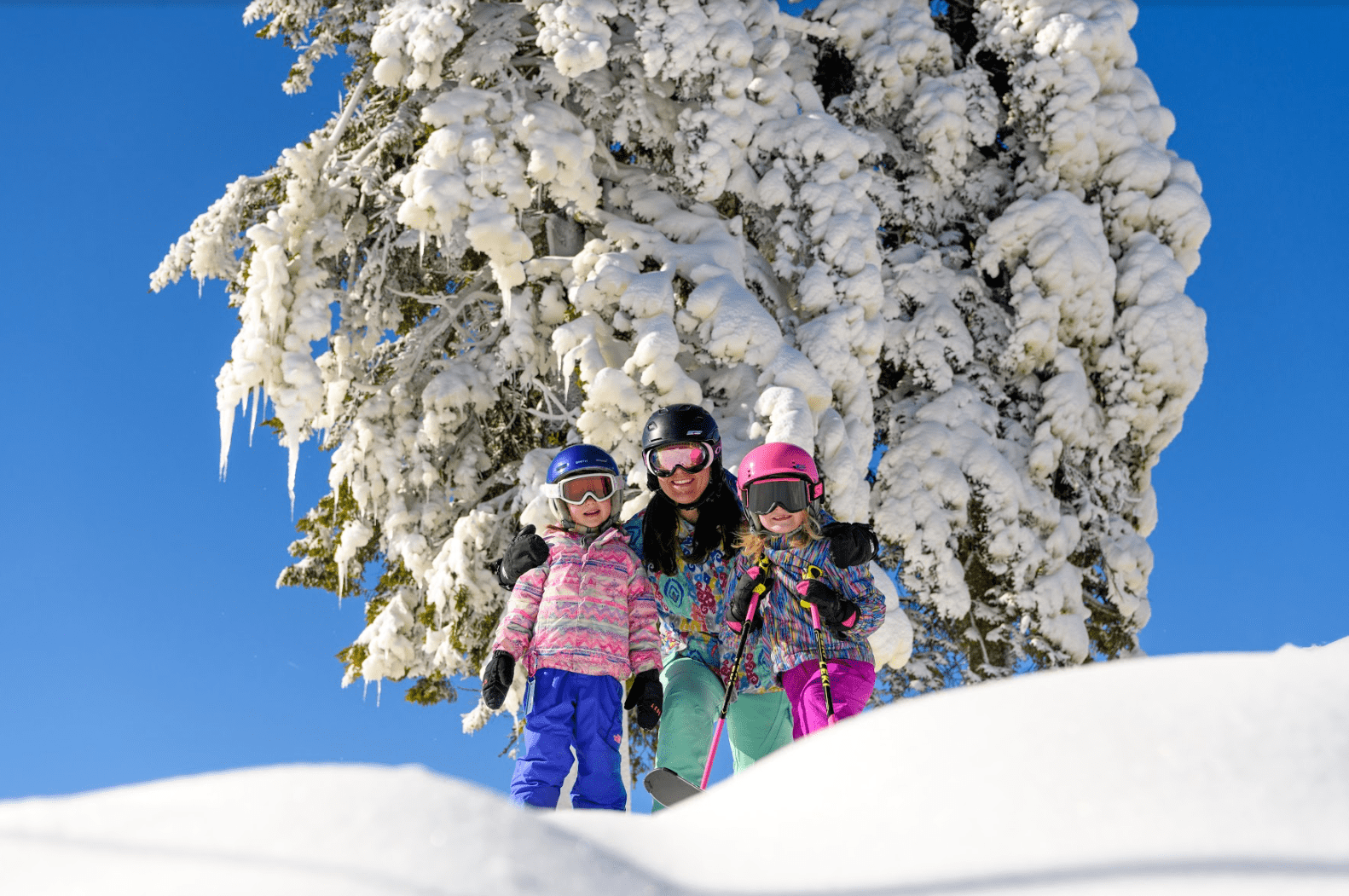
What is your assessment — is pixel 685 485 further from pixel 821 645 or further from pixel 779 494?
pixel 821 645

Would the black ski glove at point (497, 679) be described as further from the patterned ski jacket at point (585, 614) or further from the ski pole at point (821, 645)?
the ski pole at point (821, 645)

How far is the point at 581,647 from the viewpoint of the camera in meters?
4.74

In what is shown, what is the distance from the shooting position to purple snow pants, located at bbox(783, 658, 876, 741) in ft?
15.0

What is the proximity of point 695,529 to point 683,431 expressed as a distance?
1.48ft

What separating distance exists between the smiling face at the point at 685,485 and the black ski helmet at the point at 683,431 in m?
0.06

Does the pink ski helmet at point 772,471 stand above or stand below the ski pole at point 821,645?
above

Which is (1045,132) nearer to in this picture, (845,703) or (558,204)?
(558,204)

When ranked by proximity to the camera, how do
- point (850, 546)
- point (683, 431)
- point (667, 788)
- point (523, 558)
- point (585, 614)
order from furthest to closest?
point (683, 431) → point (523, 558) → point (585, 614) → point (850, 546) → point (667, 788)

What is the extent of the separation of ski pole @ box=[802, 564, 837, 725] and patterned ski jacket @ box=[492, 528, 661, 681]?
0.69 meters

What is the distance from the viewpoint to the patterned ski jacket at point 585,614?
4.75 meters

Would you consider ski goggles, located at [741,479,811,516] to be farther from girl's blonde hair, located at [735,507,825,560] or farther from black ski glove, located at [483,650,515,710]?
black ski glove, located at [483,650,515,710]

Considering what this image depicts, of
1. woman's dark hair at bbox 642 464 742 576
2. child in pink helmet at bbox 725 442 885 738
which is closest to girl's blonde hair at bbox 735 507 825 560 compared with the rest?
child in pink helmet at bbox 725 442 885 738

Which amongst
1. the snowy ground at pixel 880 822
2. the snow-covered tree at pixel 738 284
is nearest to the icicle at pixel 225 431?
the snow-covered tree at pixel 738 284

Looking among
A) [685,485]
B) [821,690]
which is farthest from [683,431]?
[821,690]
